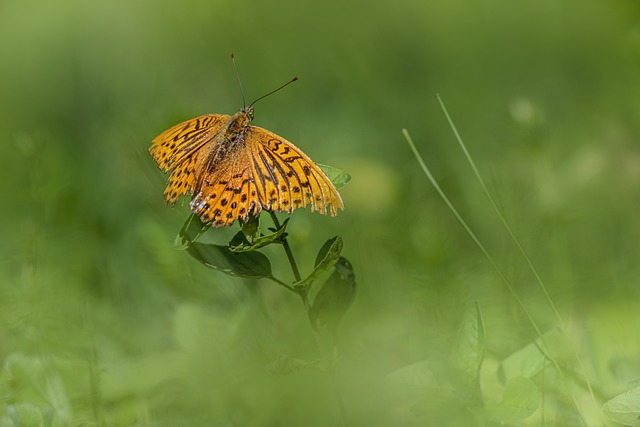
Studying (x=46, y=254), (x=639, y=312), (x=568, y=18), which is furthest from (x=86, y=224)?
(x=568, y=18)

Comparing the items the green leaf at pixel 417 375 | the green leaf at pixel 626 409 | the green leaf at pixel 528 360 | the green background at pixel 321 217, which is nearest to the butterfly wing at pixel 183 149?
the green background at pixel 321 217

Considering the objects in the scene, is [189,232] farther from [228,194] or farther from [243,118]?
[243,118]

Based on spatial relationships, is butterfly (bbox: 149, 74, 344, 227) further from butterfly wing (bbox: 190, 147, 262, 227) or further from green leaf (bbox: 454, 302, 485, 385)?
green leaf (bbox: 454, 302, 485, 385)

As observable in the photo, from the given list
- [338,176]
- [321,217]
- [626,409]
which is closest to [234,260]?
[338,176]

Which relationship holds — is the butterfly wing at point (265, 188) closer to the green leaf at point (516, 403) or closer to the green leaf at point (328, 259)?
the green leaf at point (328, 259)

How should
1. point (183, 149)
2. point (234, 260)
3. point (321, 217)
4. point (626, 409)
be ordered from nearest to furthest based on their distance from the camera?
point (626, 409) < point (234, 260) < point (183, 149) < point (321, 217)

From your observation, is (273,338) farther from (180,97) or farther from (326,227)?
(180,97)

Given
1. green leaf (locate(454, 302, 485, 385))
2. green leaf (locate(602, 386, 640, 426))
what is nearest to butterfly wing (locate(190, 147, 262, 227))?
→ green leaf (locate(454, 302, 485, 385))
